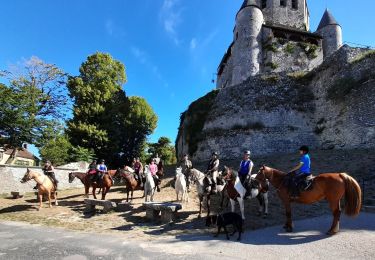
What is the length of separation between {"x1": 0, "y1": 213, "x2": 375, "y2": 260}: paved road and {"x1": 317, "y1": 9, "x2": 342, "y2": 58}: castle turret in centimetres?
3003

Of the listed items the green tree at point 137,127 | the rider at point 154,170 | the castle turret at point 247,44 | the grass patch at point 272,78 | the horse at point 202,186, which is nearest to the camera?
the horse at point 202,186

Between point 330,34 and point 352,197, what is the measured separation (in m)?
32.7

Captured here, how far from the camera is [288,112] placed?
82.5 ft

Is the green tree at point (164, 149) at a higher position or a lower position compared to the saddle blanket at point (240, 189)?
higher

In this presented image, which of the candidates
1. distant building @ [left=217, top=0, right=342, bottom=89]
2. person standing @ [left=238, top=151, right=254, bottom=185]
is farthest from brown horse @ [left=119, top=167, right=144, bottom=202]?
distant building @ [left=217, top=0, right=342, bottom=89]

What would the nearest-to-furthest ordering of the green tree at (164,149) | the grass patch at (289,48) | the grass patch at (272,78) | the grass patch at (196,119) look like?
the grass patch at (272,78), the grass patch at (196,119), the grass patch at (289,48), the green tree at (164,149)

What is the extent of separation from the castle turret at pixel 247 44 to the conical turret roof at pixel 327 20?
7564 millimetres

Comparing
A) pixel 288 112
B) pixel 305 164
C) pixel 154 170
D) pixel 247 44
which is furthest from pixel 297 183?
pixel 247 44

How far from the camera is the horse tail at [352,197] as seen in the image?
8.05 m

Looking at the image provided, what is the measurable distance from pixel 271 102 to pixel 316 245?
62.2 feet

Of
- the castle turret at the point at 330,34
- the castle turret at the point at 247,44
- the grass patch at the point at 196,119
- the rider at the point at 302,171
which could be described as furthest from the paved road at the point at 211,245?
the castle turret at the point at 330,34

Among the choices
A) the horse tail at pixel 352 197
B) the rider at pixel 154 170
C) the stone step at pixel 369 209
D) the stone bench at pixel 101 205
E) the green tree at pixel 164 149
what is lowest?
the stone bench at pixel 101 205

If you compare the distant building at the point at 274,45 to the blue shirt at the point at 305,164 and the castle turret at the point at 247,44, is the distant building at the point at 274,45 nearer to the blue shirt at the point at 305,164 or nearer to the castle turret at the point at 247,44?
the castle turret at the point at 247,44

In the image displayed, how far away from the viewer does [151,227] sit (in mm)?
10891
